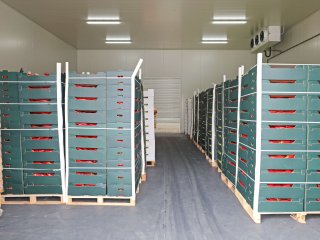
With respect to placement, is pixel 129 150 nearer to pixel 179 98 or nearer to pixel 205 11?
pixel 205 11

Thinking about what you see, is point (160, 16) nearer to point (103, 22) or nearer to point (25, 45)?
point (103, 22)

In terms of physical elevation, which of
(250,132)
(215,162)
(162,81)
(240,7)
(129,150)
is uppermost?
(240,7)

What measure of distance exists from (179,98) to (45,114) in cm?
1268

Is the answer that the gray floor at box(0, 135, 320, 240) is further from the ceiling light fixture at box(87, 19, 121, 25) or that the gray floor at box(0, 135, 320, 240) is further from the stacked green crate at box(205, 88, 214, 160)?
the ceiling light fixture at box(87, 19, 121, 25)

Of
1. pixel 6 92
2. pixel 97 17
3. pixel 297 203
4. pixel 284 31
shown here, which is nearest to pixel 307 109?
pixel 297 203

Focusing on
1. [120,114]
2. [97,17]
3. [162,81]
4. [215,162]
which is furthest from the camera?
[162,81]

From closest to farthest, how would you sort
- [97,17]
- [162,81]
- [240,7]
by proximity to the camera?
[240,7], [97,17], [162,81]

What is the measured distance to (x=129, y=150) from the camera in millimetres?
4723

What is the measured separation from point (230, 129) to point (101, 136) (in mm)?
2629

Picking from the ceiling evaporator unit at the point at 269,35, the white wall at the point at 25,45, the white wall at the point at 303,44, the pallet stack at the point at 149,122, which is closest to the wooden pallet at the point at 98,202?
the pallet stack at the point at 149,122

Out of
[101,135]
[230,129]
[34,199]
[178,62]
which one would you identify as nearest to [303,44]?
[230,129]

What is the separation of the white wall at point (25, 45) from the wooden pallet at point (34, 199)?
4907 millimetres

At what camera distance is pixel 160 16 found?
10.2m

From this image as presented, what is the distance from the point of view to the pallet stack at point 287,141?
13.2 ft
